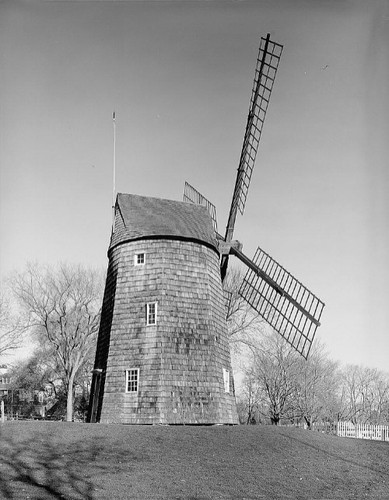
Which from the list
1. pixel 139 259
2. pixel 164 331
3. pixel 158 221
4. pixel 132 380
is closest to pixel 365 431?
pixel 164 331

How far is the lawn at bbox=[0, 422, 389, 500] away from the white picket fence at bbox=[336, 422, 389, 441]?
7961 millimetres

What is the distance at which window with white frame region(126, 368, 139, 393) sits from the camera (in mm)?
20000

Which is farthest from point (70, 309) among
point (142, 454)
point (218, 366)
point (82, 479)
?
point (82, 479)

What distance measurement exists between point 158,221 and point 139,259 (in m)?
1.87

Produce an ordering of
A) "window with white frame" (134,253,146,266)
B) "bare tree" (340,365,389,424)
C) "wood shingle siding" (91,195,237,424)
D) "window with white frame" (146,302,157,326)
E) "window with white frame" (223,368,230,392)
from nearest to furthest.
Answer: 1. "wood shingle siding" (91,195,237,424)
2. "window with white frame" (146,302,157,326)
3. "window with white frame" (223,368,230,392)
4. "window with white frame" (134,253,146,266)
5. "bare tree" (340,365,389,424)

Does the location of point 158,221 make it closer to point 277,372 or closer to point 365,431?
point 365,431

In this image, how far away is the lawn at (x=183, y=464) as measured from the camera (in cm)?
1123

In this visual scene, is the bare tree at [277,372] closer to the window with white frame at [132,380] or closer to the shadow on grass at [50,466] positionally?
the window with white frame at [132,380]

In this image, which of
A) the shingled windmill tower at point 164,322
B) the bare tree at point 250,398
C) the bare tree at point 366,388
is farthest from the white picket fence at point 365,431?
the bare tree at point 366,388

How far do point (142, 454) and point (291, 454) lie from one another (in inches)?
170

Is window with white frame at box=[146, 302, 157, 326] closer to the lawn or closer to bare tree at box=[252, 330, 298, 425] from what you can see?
the lawn

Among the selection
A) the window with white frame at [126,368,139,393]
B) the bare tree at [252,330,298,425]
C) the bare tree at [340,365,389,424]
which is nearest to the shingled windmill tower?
the window with white frame at [126,368,139,393]

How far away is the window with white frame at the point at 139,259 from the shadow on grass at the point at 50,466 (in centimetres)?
739

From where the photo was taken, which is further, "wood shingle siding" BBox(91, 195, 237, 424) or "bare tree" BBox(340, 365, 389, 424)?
"bare tree" BBox(340, 365, 389, 424)
